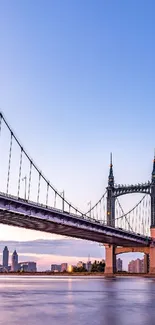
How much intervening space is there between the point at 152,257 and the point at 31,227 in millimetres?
51920

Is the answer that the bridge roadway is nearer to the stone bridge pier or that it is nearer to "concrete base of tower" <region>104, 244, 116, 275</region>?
the stone bridge pier

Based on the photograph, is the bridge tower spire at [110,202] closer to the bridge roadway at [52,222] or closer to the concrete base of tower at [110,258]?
the concrete base of tower at [110,258]

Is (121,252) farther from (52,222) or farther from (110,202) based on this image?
(52,222)

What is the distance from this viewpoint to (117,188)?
145125 millimetres

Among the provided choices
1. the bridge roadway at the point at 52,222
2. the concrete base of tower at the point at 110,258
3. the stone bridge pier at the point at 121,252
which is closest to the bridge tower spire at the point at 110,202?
the concrete base of tower at the point at 110,258

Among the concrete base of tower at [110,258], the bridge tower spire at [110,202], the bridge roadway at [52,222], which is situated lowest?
the concrete base of tower at [110,258]

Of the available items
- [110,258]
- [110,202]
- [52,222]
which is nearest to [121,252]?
[110,258]

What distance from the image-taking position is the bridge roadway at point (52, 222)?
73.8 metres

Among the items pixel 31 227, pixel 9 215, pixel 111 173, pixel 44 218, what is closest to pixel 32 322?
pixel 9 215

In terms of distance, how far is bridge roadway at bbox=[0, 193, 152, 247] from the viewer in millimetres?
73812

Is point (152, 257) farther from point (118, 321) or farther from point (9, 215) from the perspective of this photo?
point (118, 321)

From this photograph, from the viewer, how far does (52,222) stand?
87.7m

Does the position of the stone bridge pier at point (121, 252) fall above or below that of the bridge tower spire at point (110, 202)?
below

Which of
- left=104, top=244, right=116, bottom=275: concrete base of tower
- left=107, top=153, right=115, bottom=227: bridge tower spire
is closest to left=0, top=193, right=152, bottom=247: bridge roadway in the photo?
left=104, top=244, right=116, bottom=275: concrete base of tower
